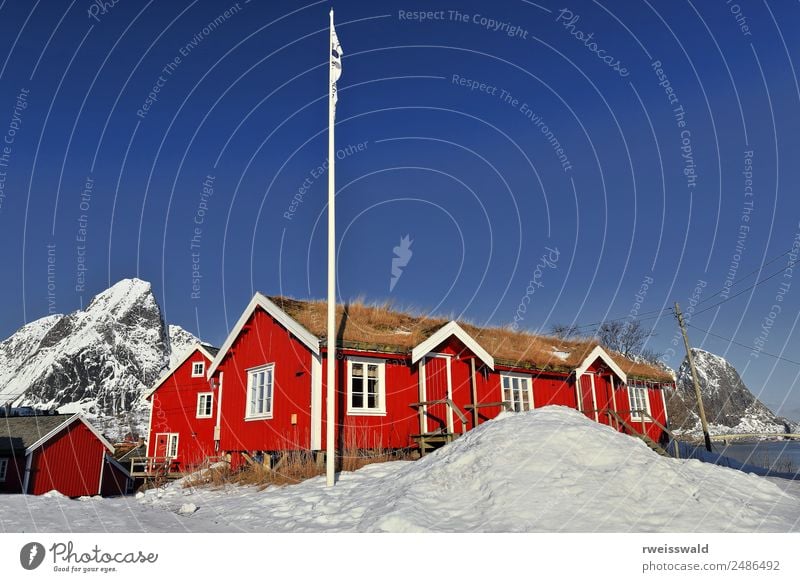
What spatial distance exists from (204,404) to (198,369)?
2210mm

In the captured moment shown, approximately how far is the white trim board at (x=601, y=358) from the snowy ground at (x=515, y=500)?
1052 cm

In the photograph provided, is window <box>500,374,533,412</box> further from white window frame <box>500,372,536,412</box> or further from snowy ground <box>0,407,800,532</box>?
snowy ground <box>0,407,800,532</box>

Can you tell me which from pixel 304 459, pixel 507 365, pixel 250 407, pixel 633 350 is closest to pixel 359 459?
pixel 304 459

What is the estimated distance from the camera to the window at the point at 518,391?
19.8 metres

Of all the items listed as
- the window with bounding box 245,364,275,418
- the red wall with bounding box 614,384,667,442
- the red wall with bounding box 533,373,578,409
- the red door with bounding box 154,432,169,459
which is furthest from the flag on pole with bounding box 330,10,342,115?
the red door with bounding box 154,432,169,459

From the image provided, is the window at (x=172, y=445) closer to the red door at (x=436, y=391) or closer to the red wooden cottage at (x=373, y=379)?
the red wooden cottage at (x=373, y=379)

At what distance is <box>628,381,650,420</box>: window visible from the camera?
80.8 ft

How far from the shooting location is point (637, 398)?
25.0 m

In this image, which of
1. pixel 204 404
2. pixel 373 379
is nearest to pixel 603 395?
pixel 373 379

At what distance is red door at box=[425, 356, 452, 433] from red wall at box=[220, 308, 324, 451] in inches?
162

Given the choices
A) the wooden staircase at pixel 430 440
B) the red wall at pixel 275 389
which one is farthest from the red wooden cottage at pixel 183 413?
the wooden staircase at pixel 430 440

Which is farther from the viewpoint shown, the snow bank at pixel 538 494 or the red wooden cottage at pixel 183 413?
the red wooden cottage at pixel 183 413
